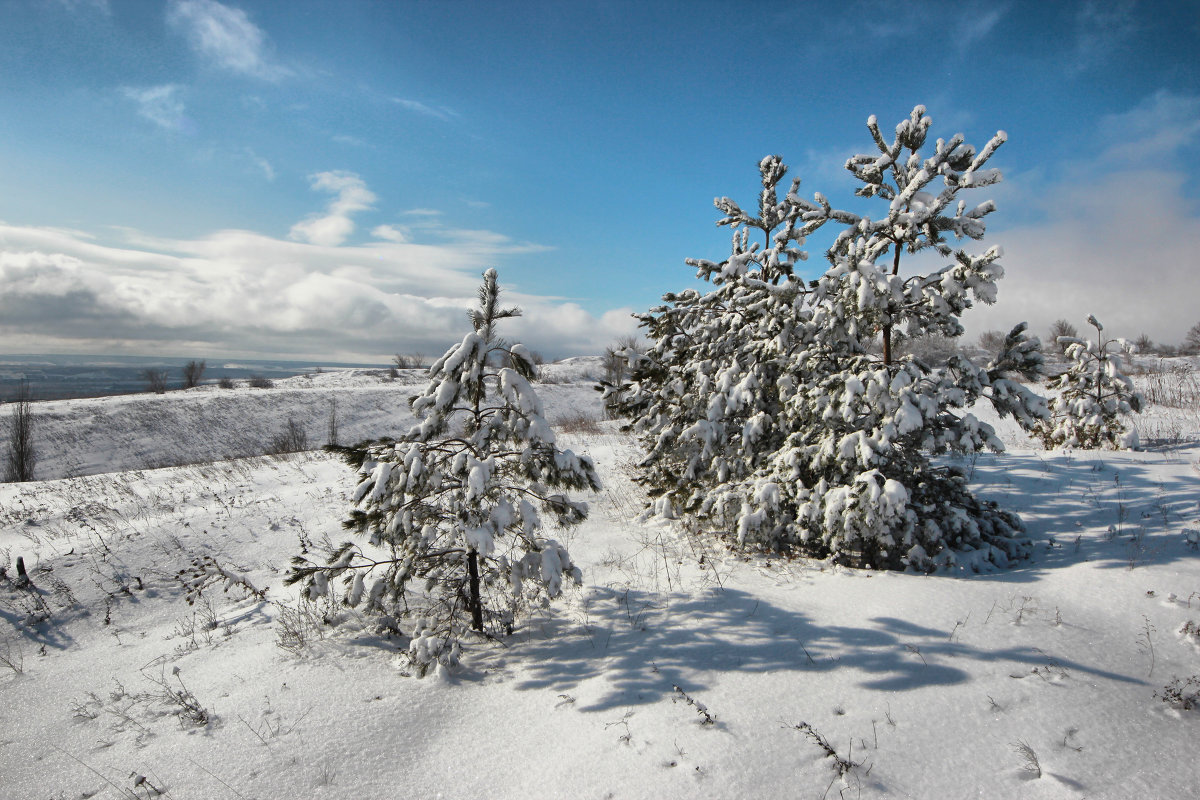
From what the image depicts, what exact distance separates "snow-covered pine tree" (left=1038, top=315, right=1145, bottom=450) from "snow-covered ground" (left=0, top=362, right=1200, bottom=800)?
2.89 meters

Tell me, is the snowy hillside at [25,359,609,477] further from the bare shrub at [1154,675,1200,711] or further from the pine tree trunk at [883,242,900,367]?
the bare shrub at [1154,675,1200,711]

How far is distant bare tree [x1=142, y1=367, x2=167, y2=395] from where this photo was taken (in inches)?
1599

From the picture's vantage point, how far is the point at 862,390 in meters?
5.55

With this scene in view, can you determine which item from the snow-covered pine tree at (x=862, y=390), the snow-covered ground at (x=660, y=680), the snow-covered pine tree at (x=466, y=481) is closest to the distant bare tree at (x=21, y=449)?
the snow-covered ground at (x=660, y=680)

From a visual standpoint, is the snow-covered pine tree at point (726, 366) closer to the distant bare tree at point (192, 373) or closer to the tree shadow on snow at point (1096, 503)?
the tree shadow on snow at point (1096, 503)

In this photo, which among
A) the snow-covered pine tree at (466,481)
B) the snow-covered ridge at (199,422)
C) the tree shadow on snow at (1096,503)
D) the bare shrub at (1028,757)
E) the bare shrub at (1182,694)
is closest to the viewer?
the bare shrub at (1028,757)

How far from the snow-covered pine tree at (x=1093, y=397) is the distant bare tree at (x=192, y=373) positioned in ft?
184

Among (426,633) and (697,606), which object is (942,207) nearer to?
(697,606)

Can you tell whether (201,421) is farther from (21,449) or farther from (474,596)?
(474,596)

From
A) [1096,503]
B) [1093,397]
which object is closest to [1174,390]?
[1093,397]

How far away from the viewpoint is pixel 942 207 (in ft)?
16.8

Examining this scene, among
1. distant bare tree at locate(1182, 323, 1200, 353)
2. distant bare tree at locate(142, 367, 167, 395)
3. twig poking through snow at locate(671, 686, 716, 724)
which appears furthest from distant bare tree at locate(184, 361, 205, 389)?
distant bare tree at locate(1182, 323, 1200, 353)

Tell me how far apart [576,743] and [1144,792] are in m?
3.20

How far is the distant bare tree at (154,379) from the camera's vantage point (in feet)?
133
